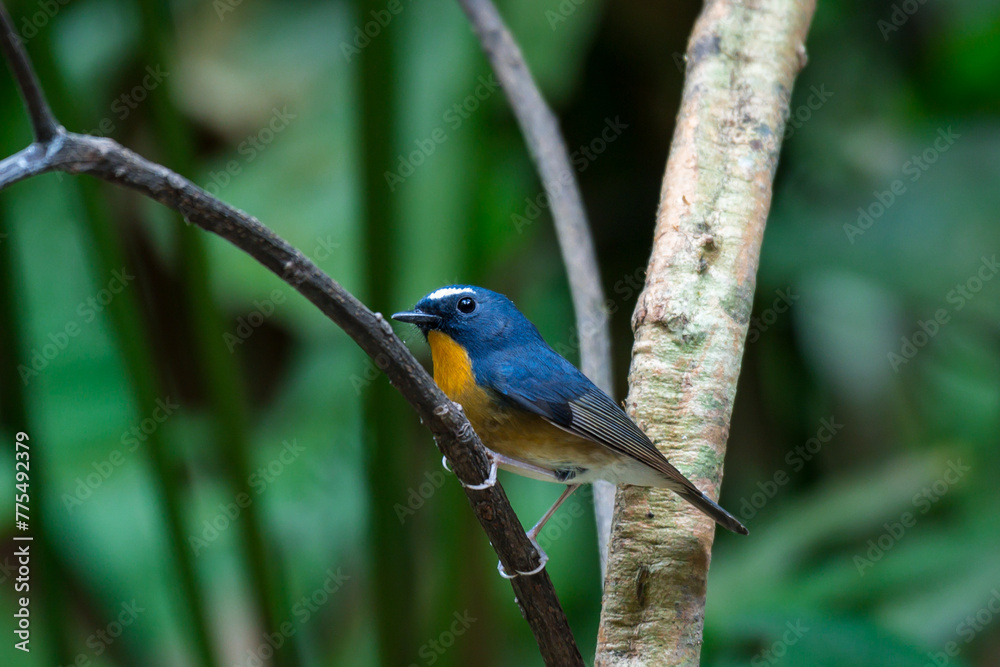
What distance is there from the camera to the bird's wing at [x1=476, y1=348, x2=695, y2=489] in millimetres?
1797

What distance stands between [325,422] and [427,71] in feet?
4.91

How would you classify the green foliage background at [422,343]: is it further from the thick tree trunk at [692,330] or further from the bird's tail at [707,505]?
the bird's tail at [707,505]

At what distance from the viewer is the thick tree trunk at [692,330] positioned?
1.74m

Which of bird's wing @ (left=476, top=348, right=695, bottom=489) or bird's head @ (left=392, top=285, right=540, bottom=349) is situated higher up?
bird's head @ (left=392, top=285, right=540, bottom=349)

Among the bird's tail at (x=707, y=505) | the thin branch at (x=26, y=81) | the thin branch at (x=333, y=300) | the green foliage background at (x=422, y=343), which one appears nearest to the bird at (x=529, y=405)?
the bird's tail at (x=707, y=505)

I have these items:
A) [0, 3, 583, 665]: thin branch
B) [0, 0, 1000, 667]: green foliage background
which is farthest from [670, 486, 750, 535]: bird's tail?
[0, 0, 1000, 667]: green foliage background

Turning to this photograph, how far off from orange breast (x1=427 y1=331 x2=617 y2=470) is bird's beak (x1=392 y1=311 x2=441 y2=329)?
0.48 ft

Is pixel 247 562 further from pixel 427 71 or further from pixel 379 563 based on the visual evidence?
pixel 427 71

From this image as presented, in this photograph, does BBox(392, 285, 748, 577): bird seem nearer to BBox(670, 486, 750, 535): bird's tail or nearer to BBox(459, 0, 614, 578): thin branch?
Result: BBox(670, 486, 750, 535): bird's tail

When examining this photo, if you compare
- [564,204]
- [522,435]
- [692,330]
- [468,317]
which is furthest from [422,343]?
[692,330]

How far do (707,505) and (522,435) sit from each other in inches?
17.0

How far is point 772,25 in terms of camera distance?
2.35 metres

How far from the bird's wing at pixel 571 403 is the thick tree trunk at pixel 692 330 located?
0.11 m

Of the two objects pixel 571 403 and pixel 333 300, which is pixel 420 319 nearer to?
pixel 571 403
